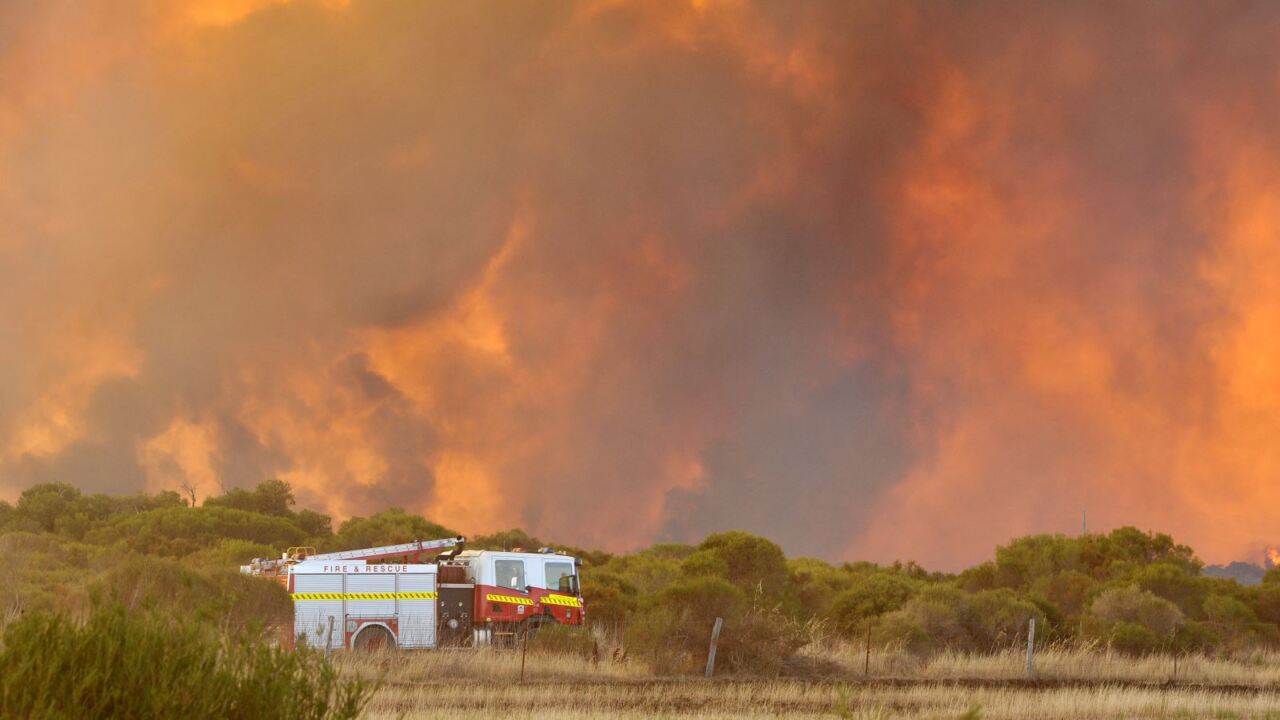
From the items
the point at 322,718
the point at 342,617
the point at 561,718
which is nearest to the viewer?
the point at 322,718

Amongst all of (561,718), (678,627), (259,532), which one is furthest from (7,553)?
(561,718)

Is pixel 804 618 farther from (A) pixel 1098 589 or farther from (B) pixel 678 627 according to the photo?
(B) pixel 678 627

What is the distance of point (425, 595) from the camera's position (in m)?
33.8

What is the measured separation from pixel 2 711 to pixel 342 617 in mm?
25013

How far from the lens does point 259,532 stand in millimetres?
73125

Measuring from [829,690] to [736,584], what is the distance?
24342mm

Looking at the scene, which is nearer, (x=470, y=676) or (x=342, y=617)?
(x=470, y=676)

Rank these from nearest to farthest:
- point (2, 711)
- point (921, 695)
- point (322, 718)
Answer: point (2, 711)
point (322, 718)
point (921, 695)

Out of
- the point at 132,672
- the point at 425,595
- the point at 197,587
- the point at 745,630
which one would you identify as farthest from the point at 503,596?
the point at 132,672

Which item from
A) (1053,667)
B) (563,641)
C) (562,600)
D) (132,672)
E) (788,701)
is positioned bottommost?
(1053,667)

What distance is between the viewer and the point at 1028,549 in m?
68.6

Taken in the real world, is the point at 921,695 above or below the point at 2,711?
below

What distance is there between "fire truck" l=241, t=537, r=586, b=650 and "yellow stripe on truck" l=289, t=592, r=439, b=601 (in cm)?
3

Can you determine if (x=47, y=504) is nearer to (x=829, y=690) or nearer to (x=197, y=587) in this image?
(x=197, y=587)
